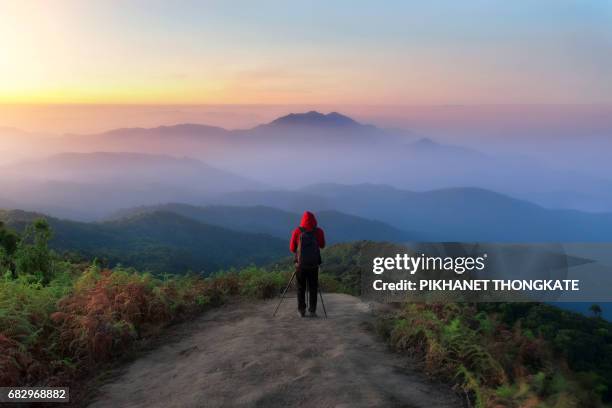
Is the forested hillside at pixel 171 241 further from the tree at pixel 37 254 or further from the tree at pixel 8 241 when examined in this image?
the tree at pixel 37 254

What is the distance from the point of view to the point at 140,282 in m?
11.7

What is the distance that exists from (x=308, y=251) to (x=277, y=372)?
3890mm

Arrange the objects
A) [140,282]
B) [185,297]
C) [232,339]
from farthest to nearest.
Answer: [185,297], [140,282], [232,339]

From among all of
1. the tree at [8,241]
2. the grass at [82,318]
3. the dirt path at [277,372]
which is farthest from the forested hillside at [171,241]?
the dirt path at [277,372]

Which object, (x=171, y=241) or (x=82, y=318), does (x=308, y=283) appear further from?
(x=171, y=241)

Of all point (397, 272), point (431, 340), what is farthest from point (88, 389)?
point (397, 272)

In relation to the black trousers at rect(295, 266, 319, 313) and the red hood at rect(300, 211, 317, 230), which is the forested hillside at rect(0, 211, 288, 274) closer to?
the black trousers at rect(295, 266, 319, 313)

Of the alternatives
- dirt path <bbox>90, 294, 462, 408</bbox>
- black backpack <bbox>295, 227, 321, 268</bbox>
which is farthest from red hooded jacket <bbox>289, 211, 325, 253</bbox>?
dirt path <bbox>90, 294, 462, 408</bbox>

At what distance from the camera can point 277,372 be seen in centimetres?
757

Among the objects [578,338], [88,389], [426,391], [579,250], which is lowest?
[578,338]

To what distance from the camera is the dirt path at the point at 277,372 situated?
6656 mm

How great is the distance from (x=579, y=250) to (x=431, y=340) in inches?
447

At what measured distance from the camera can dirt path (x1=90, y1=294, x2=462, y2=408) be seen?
6656mm

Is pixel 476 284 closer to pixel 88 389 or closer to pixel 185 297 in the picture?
pixel 185 297
